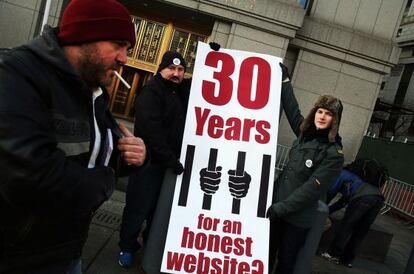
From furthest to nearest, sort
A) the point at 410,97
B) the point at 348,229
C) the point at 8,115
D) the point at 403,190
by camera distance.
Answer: the point at 410,97
the point at 403,190
the point at 348,229
the point at 8,115

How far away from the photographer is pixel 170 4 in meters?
10.3

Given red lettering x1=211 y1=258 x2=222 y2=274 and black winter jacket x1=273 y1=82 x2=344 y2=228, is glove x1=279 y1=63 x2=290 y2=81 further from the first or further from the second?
red lettering x1=211 y1=258 x2=222 y2=274

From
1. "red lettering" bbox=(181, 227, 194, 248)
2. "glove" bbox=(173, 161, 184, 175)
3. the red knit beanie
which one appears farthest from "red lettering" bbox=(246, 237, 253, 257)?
the red knit beanie

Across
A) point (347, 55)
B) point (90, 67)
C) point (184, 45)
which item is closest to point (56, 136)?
point (90, 67)

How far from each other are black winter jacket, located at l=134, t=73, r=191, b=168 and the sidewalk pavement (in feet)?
3.57

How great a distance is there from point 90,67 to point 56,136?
0.30 m

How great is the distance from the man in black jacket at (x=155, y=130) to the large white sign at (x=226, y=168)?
0.71ft

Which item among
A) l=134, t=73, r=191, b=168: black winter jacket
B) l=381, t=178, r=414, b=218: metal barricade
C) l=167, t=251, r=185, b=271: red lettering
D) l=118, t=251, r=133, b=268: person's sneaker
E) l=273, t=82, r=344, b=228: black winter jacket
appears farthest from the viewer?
l=381, t=178, r=414, b=218: metal barricade

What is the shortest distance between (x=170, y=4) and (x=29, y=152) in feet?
32.4

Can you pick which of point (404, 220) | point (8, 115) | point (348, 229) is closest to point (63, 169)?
point (8, 115)

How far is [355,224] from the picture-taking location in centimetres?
508

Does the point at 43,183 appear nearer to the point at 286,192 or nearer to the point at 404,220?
the point at 286,192

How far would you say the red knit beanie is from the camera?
4.36 feet

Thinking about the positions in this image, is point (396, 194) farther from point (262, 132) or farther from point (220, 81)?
point (220, 81)
